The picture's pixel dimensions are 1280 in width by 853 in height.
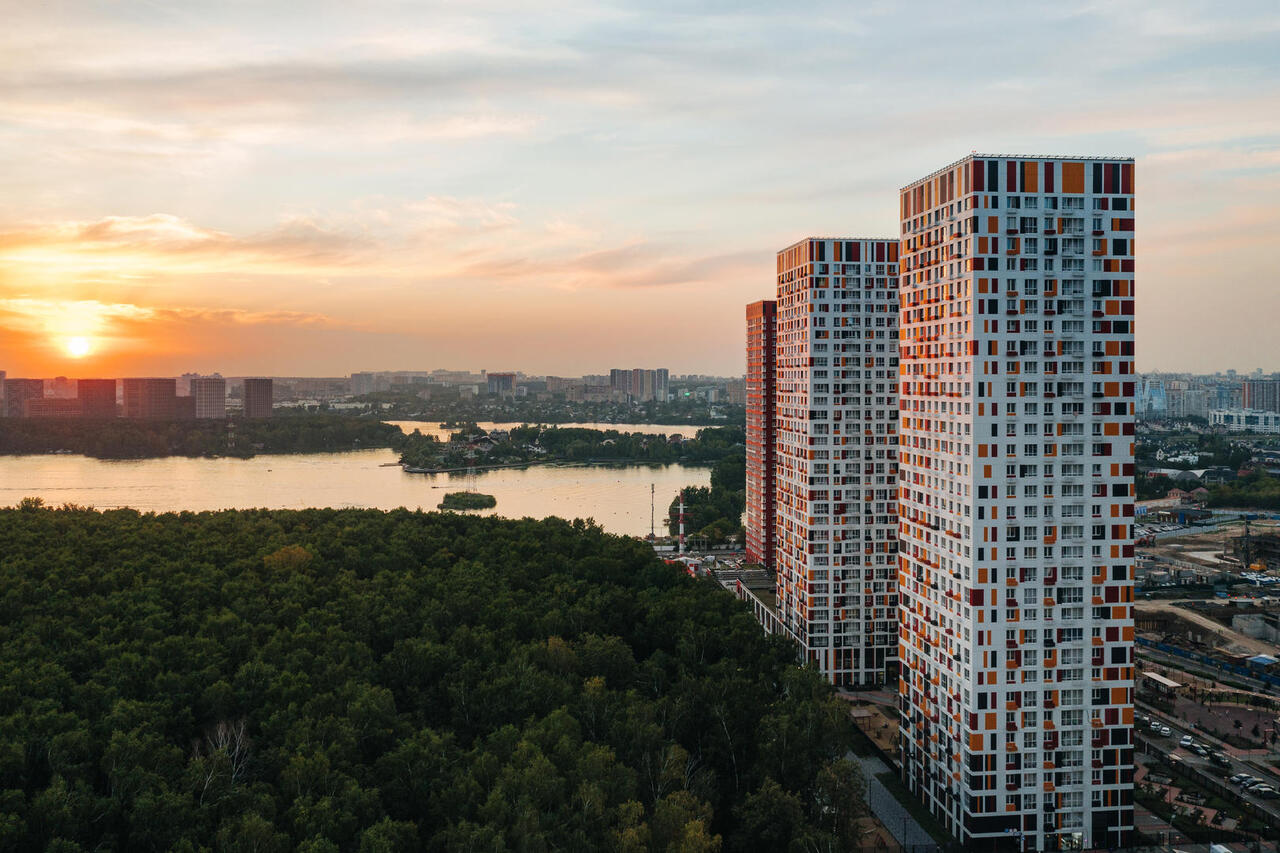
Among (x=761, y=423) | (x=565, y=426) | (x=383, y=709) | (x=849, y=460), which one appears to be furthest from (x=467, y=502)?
(x=565, y=426)

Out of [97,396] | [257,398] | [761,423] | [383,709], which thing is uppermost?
[97,396]

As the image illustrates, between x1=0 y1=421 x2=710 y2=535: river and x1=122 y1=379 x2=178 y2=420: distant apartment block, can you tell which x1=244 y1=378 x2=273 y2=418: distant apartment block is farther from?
x1=0 y1=421 x2=710 y2=535: river

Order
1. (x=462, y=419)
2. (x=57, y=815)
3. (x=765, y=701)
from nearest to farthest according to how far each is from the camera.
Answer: (x=57, y=815)
(x=765, y=701)
(x=462, y=419)

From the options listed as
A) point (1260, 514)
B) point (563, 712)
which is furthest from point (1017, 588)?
point (1260, 514)

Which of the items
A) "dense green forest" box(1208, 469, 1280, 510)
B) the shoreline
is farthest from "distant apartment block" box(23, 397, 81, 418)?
"dense green forest" box(1208, 469, 1280, 510)

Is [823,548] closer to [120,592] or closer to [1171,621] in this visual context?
[1171,621]

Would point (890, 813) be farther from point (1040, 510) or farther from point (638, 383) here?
point (638, 383)

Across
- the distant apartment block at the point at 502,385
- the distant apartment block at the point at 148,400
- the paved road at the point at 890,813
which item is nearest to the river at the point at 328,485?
the distant apartment block at the point at 148,400

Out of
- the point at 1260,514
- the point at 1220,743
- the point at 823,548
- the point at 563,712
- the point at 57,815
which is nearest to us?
the point at 57,815
